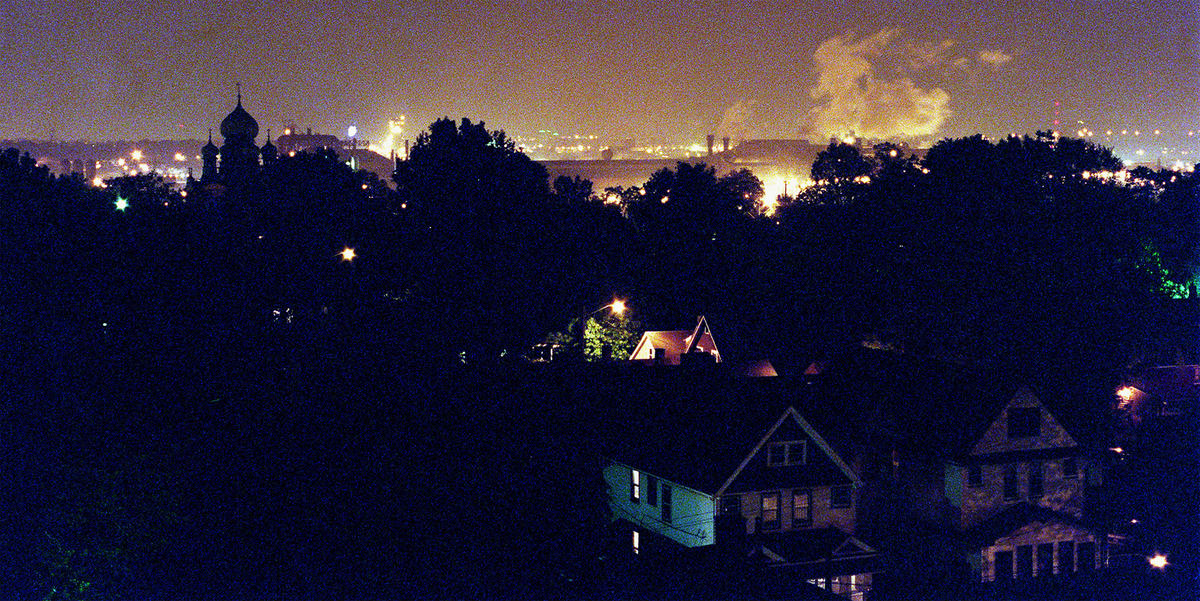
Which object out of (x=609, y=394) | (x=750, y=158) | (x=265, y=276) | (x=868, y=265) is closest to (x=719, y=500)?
(x=609, y=394)

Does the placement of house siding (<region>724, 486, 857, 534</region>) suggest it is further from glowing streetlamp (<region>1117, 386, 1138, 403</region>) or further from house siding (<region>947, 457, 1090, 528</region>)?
glowing streetlamp (<region>1117, 386, 1138, 403</region>)

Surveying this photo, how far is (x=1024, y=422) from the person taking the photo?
38000 millimetres

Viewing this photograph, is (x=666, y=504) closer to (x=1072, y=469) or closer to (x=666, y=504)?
(x=666, y=504)

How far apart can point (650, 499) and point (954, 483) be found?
9934mm

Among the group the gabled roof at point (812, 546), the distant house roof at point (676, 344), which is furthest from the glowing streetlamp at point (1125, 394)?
the gabled roof at point (812, 546)

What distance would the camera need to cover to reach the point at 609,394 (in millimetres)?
38719

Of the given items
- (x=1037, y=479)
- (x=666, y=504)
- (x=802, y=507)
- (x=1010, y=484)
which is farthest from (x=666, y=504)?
(x=1037, y=479)

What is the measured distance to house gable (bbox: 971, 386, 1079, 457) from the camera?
3762cm

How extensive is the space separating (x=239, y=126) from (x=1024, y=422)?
76643 mm

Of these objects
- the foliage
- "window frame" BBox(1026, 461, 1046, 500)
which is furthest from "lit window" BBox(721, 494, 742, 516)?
the foliage

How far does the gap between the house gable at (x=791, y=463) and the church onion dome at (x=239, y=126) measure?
72819 mm

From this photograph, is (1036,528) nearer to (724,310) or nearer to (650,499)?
(650,499)

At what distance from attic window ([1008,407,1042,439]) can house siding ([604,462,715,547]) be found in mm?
11008

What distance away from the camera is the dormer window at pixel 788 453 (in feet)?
115
